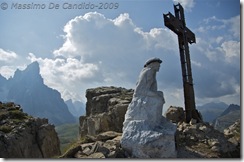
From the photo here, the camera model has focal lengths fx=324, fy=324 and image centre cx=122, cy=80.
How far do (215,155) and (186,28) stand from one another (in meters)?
6.27

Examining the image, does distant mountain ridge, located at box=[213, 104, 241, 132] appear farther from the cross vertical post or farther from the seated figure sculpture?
the seated figure sculpture

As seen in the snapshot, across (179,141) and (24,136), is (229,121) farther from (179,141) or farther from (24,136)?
(24,136)

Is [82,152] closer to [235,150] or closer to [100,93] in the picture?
[235,150]

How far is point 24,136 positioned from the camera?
1681 centimetres

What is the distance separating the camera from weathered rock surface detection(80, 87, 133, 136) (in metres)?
16.6

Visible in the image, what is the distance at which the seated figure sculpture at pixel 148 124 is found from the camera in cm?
1035

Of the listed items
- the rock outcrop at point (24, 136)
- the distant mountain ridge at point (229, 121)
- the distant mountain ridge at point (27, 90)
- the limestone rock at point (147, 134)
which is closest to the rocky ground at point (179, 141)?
the limestone rock at point (147, 134)

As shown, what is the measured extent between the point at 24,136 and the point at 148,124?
856cm

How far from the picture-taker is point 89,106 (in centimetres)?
2433

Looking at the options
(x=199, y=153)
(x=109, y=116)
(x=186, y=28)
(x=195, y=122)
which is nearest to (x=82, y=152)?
(x=199, y=153)

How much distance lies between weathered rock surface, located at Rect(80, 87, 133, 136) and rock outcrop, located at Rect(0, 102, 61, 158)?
2.27m

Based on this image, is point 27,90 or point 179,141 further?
point 27,90

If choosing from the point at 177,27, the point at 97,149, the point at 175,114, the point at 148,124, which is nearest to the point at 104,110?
the point at 175,114

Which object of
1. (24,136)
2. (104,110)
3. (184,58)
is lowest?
(24,136)
